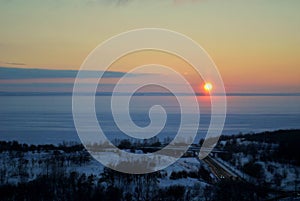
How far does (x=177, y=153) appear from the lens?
2503 centimetres

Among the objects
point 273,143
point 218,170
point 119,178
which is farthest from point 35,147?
point 273,143

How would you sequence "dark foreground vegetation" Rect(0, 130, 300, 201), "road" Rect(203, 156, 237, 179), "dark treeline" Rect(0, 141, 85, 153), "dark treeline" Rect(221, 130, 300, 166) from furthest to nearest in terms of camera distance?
"dark treeline" Rect(0, 141, 85, 153) < "dark treeline" Rect(221, 130, 300, 166) < "road" Rect(203, 156, 237, 179) < "dark foreground vegetation" Rect(0, 130, 300, 201)

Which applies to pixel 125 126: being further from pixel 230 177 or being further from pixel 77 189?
pixel 77 189

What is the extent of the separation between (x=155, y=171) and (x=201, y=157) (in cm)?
587

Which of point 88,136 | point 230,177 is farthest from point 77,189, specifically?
point 88,136

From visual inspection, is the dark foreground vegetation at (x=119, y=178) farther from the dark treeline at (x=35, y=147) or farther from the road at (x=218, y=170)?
the road at (x=218, y=170)

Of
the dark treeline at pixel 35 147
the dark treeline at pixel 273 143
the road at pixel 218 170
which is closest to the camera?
the road at pixel 218 170

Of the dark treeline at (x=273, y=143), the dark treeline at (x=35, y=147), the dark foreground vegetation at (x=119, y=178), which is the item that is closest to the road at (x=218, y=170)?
the dark foreground vegetation at (x=119, y=178)

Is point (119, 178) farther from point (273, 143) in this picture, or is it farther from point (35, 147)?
point (273, 143)

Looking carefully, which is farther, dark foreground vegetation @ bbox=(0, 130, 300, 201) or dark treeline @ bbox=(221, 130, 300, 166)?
dark treeline @ bbox=(221, 130, 300, 166)

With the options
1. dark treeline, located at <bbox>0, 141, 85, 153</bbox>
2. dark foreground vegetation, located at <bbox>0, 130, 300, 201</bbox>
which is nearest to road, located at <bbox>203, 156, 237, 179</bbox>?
dark foreground vegetation, located at <bbox>0, 130, 300, 201</bbox>

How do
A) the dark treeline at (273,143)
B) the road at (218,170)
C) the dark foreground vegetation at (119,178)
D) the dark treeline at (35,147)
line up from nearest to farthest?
the dark foreground vegetation at (119,178) → the road at (218,170) → the dark treeline at (273,143) → the dark treeline at (35,147)

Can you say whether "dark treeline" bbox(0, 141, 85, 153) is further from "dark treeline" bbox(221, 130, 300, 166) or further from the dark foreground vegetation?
"dark treeline" bbox(221, 130, 300, 166)

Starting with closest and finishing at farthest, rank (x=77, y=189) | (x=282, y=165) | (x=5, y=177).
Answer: (x=77, y=189)
(x=5, y=177)
(x=282, y=165)
